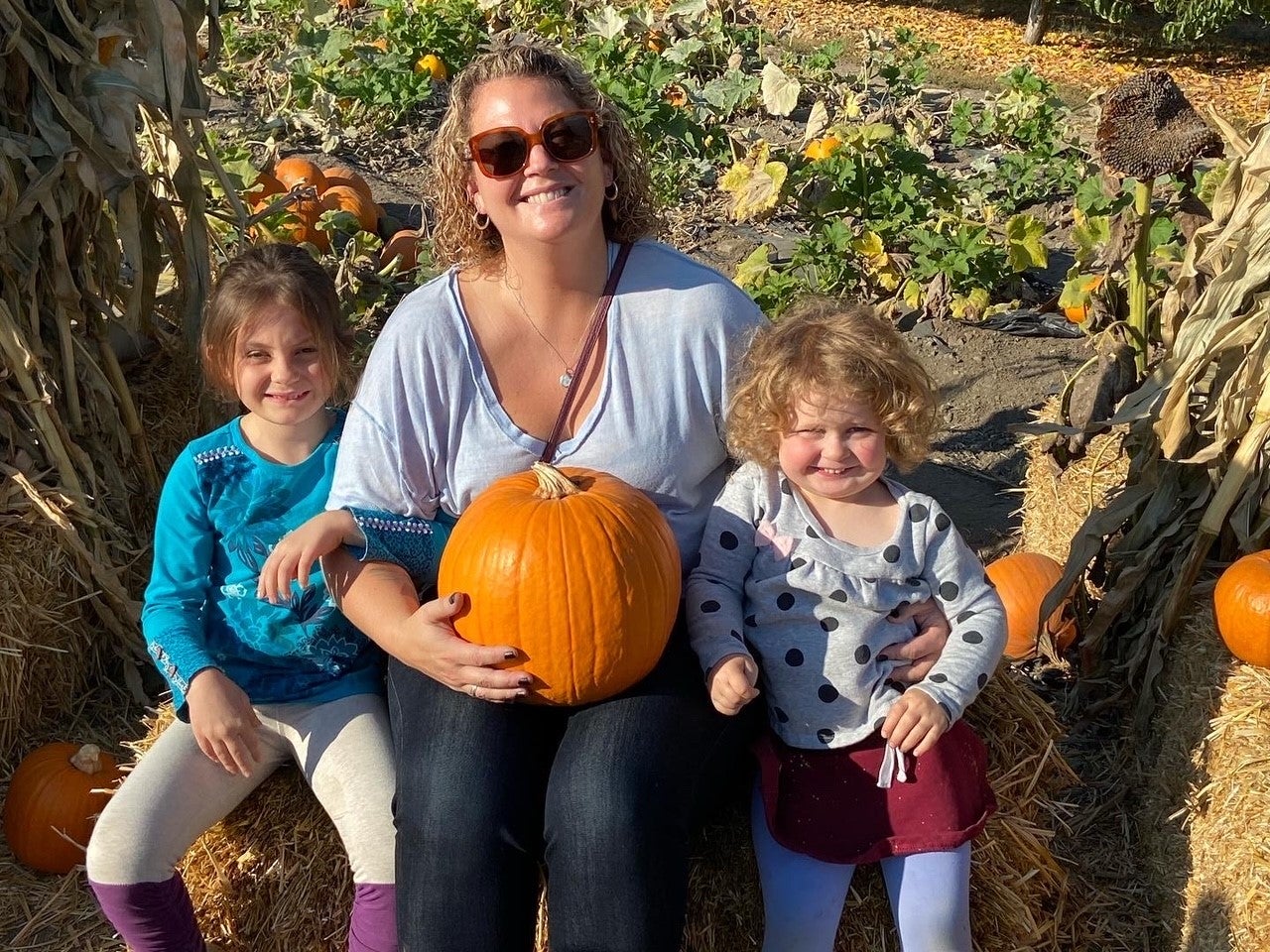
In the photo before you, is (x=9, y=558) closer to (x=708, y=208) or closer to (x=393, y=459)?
(x=393, y=459)

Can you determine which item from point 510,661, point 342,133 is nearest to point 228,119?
point 342,133

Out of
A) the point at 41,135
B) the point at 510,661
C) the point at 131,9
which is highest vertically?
the point at 131,9

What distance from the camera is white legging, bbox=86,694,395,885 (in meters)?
2.61

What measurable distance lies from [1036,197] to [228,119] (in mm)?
4442

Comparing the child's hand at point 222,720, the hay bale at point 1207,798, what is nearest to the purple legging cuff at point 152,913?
the child's hand at point 222,720

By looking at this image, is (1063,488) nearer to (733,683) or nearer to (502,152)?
(733,683)

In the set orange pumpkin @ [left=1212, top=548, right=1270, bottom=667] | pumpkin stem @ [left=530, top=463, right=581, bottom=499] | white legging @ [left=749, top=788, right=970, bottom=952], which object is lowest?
white legging @ [left=749, top=788, right=970, bottom=952]

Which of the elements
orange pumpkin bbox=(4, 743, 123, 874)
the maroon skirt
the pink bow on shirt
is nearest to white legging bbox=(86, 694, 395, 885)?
orange pumpkin bbox=(4, 743, 123, 874)

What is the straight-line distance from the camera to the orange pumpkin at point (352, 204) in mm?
5688

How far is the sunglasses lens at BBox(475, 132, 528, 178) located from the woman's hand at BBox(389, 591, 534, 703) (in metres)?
0.88

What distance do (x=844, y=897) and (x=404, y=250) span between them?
3.83 meters

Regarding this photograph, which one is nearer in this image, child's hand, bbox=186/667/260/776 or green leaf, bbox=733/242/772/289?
child's hand, bbox=186/667/260/776

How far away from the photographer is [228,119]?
7.37 m

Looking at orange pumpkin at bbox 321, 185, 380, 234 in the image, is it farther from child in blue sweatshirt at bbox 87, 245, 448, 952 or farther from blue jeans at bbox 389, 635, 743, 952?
blue jeans at bbox 389, 635, 743, 952
